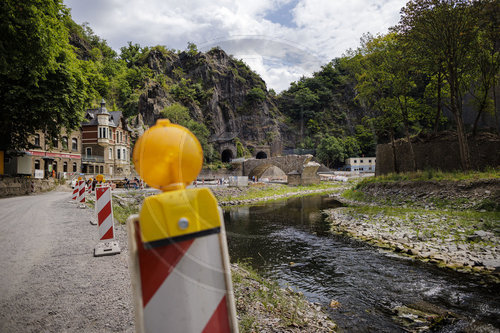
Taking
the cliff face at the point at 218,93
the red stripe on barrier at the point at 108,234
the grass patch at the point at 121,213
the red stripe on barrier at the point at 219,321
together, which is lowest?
the grass patch at the point at 121,213

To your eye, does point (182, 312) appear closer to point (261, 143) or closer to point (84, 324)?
point (84, 324)

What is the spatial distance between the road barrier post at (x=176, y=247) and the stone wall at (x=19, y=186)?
2190cm

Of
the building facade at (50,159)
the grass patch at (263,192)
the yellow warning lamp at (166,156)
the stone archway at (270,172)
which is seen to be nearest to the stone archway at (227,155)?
the stone archway at (270,172)

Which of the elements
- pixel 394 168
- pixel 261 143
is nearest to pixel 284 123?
pixel 261 143

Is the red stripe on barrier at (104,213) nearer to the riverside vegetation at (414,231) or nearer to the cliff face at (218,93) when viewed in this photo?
the riverside vegetation at (414,231)

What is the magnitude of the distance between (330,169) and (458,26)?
52028mm

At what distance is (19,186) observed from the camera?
1823cm

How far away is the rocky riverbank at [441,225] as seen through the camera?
739 centimetres

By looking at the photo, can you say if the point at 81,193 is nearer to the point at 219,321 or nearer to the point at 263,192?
the point at 219,321

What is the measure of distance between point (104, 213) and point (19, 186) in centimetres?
1827

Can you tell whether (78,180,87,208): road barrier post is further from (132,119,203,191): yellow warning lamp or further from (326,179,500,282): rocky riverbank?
(132,119,203,191): yellow warning lamp

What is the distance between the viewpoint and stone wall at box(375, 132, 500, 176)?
1664cm

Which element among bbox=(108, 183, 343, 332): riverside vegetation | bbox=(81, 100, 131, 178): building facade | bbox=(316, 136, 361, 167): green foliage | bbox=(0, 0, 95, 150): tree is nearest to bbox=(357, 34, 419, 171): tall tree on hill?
bbox=(108, 183, 343, 332): riverside vegetation

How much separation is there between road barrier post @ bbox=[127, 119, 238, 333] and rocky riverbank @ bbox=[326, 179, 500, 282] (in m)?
7.85
